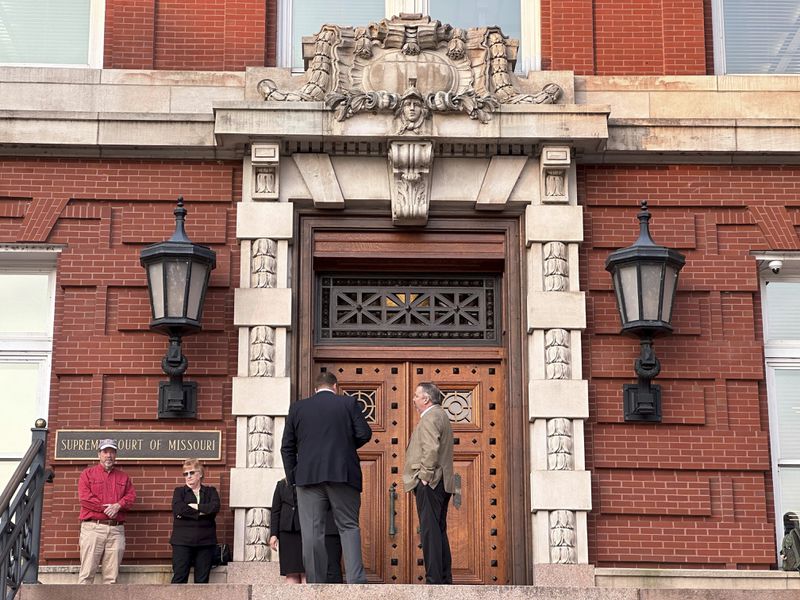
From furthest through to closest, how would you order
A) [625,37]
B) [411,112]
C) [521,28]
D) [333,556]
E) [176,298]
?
1. [521,28]
2. [625,37]
3. [411,112]
4. [176,298]
5. [333,556]

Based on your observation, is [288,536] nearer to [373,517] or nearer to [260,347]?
[373,517]

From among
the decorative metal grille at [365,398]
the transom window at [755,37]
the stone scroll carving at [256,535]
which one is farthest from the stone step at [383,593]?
the transom window at [755,37]

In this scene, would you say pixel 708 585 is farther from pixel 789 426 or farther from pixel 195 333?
pixel 195 333

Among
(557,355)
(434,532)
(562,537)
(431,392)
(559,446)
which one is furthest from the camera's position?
(557,355)

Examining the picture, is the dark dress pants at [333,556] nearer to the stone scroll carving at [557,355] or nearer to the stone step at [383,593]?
the stone step at [383,593]

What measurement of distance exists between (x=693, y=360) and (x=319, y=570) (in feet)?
13.8

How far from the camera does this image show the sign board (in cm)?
1270

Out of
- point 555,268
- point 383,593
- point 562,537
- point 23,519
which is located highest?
point 555,268

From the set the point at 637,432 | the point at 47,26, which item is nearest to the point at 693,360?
the point at 637,432

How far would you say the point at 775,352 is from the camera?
13.7 metres

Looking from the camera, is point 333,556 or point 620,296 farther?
point 620,296

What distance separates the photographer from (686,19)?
14.0 metres

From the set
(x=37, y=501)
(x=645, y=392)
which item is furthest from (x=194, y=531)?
(x=645, y=392)

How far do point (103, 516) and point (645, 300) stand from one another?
16.9ft
